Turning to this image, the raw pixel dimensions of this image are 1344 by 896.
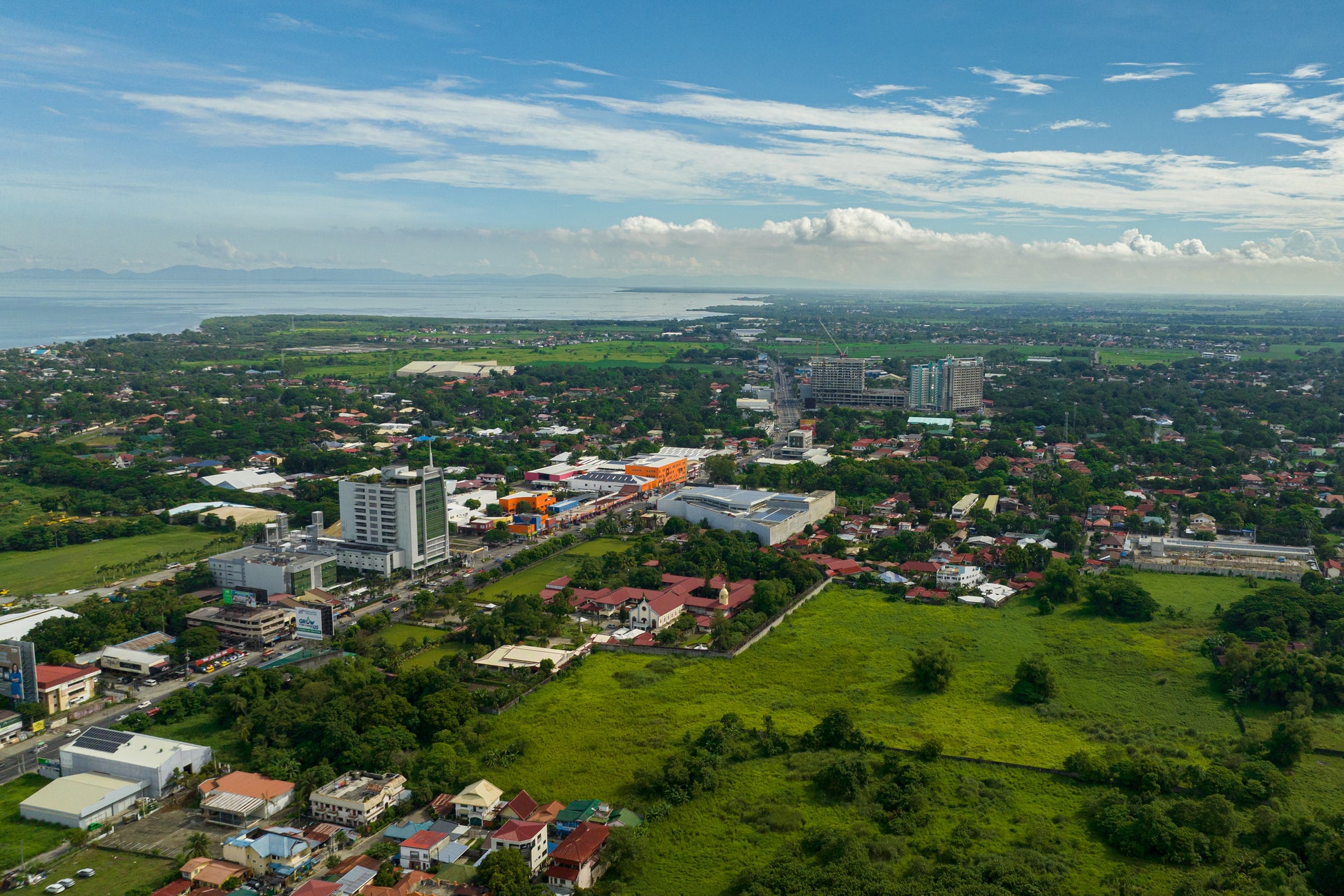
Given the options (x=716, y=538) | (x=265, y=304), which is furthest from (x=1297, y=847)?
(x=265, y=304)

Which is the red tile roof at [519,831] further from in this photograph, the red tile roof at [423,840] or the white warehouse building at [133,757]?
the white warehouse building at [133,757]

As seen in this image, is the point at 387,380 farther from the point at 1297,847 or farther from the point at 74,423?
the point at 1297,847

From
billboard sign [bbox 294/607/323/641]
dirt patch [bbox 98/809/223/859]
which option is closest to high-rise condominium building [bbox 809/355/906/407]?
billboard sign [bbox 294/607/323/641]

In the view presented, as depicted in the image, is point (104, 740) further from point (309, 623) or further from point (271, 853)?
point (309, 623)

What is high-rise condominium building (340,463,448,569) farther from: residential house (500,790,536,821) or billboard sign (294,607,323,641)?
residential house (500,790,536,821)

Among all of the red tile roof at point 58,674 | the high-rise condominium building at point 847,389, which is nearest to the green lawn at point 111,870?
the red tile roof at point 58,674

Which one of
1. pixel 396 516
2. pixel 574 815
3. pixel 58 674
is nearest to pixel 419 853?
pixel 574 815
